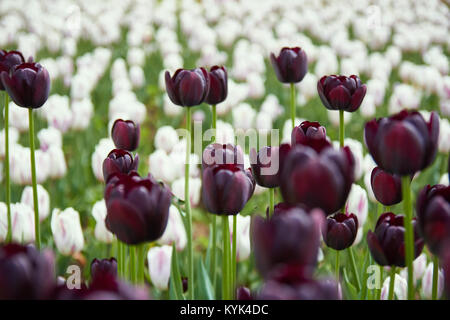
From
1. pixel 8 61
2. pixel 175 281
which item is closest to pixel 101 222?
pixel 175 281

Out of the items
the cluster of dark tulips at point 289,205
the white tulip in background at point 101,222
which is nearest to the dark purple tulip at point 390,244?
the cluster of dark tulips at point 289,205

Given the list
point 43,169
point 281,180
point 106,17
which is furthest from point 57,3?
point 281,180

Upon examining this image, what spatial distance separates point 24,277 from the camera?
43 centimetres

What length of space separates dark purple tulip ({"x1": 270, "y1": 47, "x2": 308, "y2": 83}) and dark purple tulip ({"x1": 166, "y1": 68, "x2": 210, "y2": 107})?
11.6 inches

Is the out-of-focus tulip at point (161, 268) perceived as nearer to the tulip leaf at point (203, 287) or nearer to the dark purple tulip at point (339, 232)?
the tulip leaf at point (203, 287)

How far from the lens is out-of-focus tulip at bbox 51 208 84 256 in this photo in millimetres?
1344

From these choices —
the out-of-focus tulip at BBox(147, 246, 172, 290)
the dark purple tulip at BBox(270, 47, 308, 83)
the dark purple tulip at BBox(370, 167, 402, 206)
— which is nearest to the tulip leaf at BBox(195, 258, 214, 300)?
the out-of-focus tulip at BBox(147, 246, 172, 290)

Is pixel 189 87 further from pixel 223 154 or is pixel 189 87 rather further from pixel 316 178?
pixel 316 178

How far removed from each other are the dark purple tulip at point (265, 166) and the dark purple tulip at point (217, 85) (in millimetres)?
360

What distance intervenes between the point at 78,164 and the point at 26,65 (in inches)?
49.9

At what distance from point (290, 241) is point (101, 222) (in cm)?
102

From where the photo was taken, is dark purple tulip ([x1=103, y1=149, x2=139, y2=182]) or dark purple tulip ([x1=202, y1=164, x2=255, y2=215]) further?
dark purple tulip ([x1=103, y1=149, x2=139, y2=182])

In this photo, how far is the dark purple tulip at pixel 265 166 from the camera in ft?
2.87

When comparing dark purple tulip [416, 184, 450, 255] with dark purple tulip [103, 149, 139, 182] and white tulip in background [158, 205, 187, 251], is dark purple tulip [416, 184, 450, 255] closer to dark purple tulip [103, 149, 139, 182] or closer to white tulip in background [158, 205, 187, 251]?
dark purple tulip [103, 149, 139, 182]
